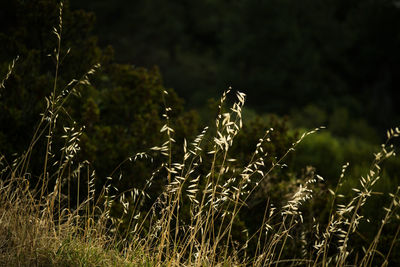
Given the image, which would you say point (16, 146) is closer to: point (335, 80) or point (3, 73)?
point (3, 73)

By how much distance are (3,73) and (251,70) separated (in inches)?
742

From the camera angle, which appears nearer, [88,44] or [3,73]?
[3,73]

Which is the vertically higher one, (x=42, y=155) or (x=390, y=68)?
(x=42, y=155)

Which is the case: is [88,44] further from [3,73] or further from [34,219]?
[34,219]

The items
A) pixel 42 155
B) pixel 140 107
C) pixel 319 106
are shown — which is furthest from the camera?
pixel 319 106

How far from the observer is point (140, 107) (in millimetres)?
5555

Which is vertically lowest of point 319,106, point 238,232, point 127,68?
point 319,106

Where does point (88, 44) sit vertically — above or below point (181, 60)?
above

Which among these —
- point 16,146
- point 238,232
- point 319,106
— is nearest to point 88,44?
point 16,146

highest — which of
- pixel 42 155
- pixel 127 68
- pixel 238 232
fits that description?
pixel 127 68

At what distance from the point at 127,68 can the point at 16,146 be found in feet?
5.33

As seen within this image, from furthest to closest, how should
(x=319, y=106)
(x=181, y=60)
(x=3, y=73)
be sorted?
(x=181, y=60), (x=319, y=106), (x=3, y=73)

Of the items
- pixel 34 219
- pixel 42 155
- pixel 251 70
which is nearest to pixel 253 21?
pixel 251 70

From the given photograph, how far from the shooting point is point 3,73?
16.2ft
